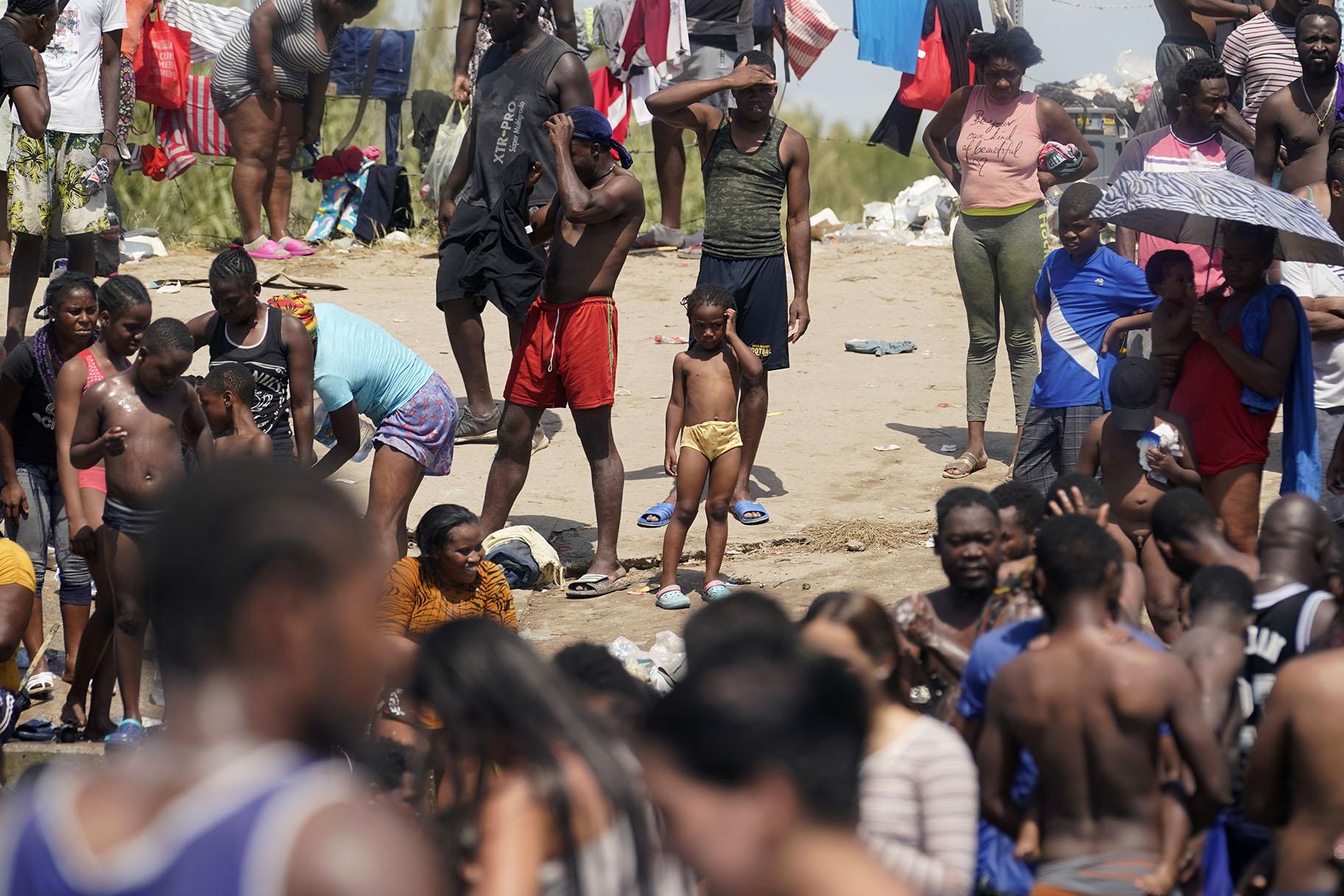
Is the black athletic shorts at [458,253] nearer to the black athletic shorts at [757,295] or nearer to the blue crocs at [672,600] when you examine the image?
the black athletic shorts at [757,295]

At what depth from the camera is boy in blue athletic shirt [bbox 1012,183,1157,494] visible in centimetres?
668

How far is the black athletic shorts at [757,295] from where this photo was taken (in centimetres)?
770

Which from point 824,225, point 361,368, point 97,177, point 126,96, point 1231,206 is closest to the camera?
point 1231,206

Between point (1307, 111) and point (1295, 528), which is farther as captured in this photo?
point (1307, 111)

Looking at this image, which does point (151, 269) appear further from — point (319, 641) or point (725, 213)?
point (319, 641)

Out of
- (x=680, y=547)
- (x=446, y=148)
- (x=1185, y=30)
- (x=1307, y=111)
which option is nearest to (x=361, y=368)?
(x=680, y=547)

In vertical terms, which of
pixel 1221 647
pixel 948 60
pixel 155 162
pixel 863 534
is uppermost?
pixel 948 60

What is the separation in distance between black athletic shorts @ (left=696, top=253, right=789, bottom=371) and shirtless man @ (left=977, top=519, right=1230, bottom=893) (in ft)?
14.5

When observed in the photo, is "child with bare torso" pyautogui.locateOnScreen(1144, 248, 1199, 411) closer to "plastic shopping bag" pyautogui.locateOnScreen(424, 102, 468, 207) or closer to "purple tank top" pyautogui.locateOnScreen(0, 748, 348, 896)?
"purple tank top" pyautogui.locateOnScreen(0, 748, 348, 896)

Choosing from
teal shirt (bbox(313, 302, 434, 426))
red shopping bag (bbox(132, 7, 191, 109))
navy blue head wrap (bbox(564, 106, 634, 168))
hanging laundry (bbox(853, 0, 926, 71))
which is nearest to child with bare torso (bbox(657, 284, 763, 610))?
navy blue head wrap (bbox(564, 106, 634, 168))

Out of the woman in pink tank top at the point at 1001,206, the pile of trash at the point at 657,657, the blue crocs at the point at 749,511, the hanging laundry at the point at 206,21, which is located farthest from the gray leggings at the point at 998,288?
the hanging laundry at the point at 206,21

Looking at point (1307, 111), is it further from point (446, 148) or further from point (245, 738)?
point (446, 148)

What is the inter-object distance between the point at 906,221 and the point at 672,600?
970cm

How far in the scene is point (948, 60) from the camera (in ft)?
39.1
